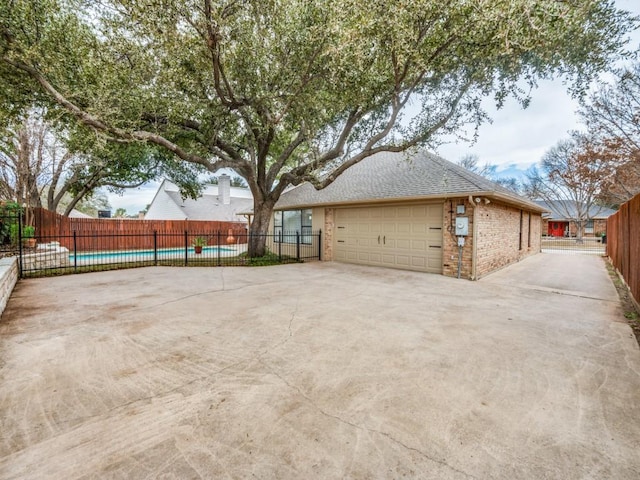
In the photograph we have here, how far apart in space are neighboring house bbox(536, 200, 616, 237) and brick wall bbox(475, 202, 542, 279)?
76.2ft

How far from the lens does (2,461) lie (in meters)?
1.73

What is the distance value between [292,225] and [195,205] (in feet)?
42.8

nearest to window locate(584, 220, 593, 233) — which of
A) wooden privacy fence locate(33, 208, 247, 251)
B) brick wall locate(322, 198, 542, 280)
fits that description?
brick wall locate(322, 198, 542, 280)

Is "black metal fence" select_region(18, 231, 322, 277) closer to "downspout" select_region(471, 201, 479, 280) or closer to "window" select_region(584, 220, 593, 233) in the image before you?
"downspout" select_region(471, 201, 479, 280)

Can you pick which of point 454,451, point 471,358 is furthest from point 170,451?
point 471,358

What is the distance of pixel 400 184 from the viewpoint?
9633mm

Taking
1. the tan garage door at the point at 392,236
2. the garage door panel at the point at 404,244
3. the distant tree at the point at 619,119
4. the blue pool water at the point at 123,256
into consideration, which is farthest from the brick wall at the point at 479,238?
the blue pool water at the point at 123,256

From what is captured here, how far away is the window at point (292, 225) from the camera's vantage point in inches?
491

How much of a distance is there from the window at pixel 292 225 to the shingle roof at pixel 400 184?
575mm

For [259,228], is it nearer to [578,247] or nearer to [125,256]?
[125,256]

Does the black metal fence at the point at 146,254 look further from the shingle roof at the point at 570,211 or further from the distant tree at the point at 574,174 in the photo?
the shingle roof at the point at 570,211

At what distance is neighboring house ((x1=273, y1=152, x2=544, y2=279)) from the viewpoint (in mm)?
7996

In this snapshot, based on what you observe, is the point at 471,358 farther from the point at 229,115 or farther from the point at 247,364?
the point at 229,115

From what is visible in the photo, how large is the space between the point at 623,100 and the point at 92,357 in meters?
17.3
